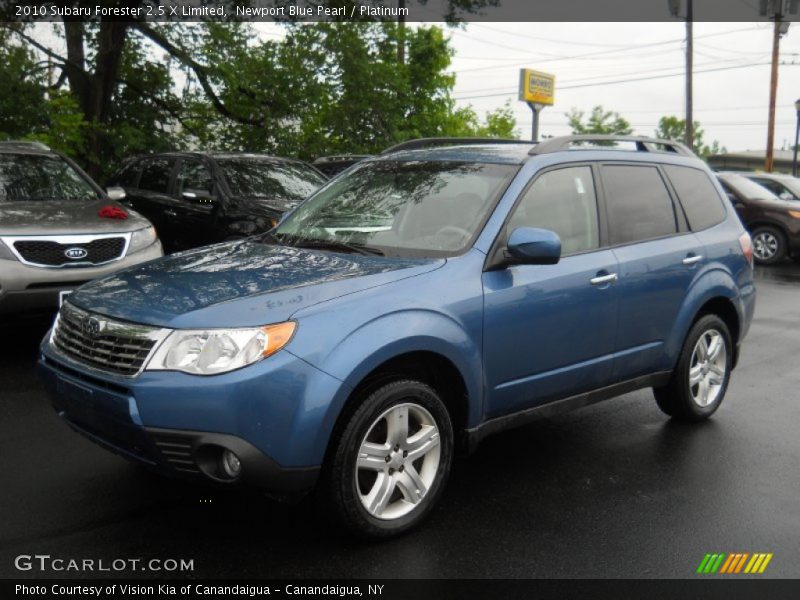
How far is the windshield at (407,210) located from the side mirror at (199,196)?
4.26 m

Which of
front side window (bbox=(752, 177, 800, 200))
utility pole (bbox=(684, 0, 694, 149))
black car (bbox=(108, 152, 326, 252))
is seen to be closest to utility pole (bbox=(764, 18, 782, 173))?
utility pole (bbox=(684, 0, 694, 149))

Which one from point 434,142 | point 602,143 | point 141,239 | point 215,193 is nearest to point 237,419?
point 434,142

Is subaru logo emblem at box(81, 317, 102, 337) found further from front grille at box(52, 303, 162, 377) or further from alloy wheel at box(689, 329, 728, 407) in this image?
alloy wheel at box(689, 329, 728, 407)

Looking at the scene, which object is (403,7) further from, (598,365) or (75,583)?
(75,583)

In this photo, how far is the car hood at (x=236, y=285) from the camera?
134 inches

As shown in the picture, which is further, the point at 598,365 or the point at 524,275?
the point at 598,365

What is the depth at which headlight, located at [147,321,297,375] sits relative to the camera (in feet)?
10.8

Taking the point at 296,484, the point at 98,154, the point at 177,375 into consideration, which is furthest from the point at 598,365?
the point at 98,154

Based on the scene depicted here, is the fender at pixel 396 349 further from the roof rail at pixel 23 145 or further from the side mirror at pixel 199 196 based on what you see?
the roof rail at pixel 23 145

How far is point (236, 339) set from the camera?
332 centimetres

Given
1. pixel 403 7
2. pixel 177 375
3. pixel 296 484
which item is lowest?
pixel 296 484

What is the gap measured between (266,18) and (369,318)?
43.9 ft

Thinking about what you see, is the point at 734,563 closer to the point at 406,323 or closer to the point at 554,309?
the point at 554,309

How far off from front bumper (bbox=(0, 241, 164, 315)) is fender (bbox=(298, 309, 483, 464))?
3551mm
